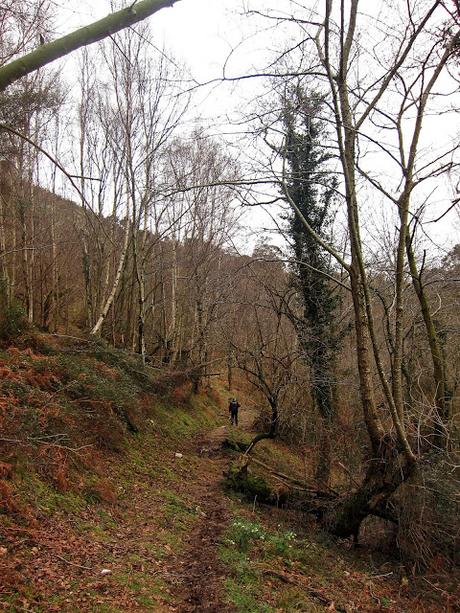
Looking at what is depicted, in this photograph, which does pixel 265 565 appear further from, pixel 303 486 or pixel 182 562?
pixel 303 486

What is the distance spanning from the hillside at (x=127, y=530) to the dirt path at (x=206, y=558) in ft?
0.07

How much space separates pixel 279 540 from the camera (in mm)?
7133

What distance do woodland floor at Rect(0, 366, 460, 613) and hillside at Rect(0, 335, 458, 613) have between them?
20 millimetres

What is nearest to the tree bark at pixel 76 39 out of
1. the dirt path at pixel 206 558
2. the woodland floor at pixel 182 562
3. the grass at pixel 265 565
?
the woodland floor at pixel 182 562

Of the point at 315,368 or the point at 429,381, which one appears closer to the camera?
the point at 429,381

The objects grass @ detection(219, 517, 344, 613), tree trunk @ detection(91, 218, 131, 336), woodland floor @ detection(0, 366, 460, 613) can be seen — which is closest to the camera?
woodland floor @ detection(0, 366, 460, 613)

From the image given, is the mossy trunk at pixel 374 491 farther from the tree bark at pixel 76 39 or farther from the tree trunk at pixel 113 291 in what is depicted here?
the tree trunk at pixel 113 291

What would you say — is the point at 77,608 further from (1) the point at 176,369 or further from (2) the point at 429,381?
(1) the point at 176,369

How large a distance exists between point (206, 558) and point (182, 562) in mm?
407

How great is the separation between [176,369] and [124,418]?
7.95 metres

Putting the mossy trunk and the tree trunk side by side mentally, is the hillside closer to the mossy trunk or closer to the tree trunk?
the mossy trunk

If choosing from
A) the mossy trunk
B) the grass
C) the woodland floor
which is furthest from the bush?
the mossy trunk

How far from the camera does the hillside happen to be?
4598 millimetres

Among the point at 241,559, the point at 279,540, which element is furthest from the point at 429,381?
the point at 241,559
